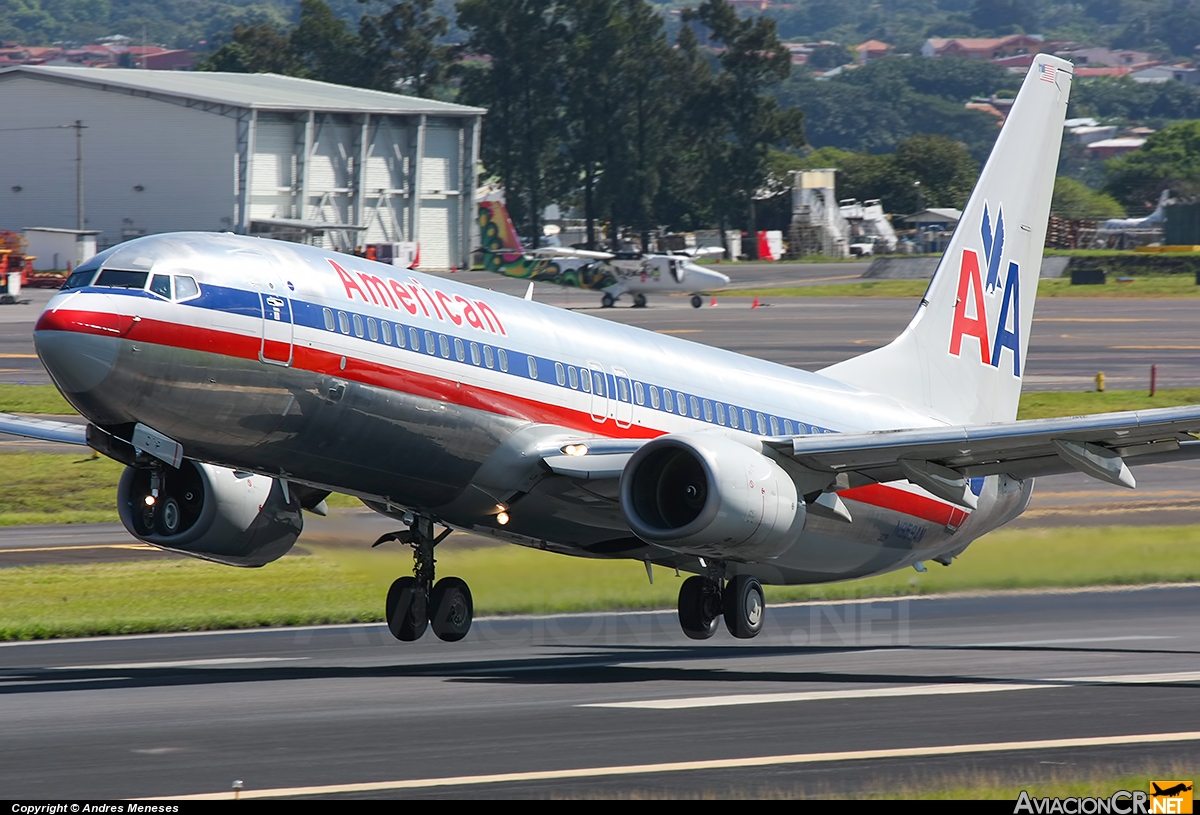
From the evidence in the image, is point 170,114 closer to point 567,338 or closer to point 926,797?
point 567,338

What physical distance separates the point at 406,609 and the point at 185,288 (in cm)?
754

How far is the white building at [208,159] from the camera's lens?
436ft

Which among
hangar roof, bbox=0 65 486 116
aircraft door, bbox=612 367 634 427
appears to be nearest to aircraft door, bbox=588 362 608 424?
aircraft door, bbox=612 367 634 427

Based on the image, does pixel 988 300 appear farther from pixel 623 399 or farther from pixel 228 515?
pixel 228 515

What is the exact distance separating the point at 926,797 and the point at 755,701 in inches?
282

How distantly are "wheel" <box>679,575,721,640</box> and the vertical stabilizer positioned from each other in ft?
22.7

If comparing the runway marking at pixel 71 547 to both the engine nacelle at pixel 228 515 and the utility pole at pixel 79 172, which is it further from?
the utility pole at pixel 79 172

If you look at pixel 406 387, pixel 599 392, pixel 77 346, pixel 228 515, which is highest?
pixel 77 346

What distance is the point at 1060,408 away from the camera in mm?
67438

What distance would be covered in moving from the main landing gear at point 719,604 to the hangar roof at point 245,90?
364ft

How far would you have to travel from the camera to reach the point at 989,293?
3506cm

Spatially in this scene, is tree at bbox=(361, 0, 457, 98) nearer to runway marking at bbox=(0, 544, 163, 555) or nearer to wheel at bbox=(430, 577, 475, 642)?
runway marking at bbox=(0, 544, 163, 555)

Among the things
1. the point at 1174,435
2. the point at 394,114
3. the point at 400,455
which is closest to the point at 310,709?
the point at 400,455

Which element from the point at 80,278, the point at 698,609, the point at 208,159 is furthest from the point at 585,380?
the point at 208,159
